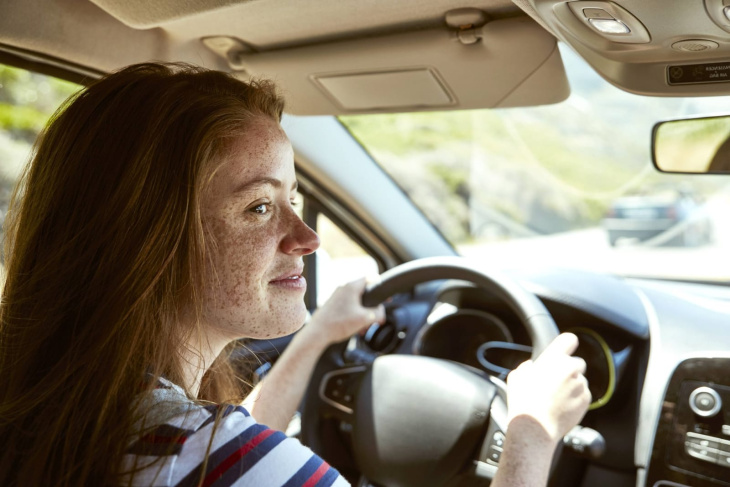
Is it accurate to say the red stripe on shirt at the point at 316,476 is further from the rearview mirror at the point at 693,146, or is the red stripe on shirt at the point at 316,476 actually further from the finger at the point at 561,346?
the rearview mirror at the point at 693,146

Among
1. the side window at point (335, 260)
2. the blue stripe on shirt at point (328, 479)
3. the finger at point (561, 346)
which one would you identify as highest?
the blue stripe on shirt at point (328, 479)

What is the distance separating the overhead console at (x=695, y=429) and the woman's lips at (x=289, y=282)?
3.89 ft

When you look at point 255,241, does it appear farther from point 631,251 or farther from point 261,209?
point 631,251

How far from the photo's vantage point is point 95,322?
3.88ft

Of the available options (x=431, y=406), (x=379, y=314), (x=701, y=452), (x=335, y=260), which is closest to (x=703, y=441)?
(x=701, y=452)

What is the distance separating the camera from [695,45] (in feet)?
4.71

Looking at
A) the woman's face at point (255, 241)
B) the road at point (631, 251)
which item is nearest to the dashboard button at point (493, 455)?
the woman's face at point (255, 241)

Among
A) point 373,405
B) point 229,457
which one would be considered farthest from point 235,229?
point 373,405

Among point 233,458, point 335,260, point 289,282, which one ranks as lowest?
point 335,260

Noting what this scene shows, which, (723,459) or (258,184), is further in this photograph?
(723,459)

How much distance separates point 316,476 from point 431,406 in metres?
0.90

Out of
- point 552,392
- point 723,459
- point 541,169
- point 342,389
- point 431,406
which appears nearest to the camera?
point 552,392

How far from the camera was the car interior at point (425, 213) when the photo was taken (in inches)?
65.4

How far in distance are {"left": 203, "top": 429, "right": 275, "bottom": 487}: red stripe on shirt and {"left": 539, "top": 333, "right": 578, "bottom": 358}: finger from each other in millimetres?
751
